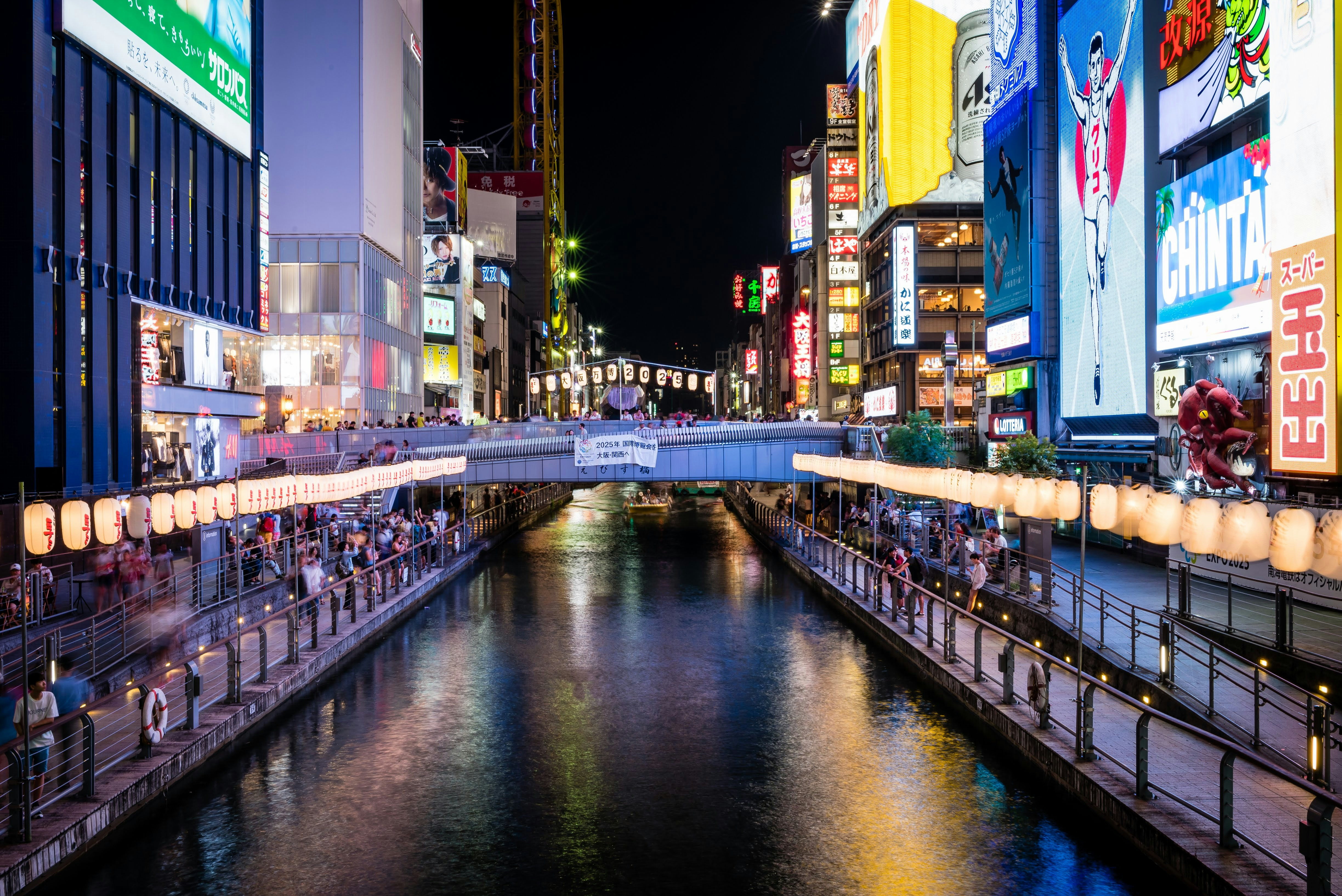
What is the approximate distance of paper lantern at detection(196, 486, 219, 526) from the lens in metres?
19.8

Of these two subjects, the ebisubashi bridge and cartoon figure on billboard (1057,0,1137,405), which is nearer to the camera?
cartoon figure on billboard (1057,0,1137,405)

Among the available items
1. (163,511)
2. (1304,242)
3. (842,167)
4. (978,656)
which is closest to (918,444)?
(1304,242)

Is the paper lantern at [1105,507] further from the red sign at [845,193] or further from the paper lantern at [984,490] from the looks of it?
the red sign at [845,193]

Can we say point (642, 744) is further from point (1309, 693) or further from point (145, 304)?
point (145, 304)

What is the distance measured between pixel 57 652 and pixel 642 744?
8.75 m

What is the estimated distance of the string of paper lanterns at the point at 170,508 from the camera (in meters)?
16.0

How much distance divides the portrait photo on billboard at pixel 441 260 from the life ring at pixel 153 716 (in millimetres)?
71929

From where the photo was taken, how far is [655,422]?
157 ft

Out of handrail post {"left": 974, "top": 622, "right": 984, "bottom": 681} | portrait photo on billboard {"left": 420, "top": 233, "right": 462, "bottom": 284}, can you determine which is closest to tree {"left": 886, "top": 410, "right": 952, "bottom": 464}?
handrail post {"left": 974, "top": 622, "right": 984, "bottom": 681}

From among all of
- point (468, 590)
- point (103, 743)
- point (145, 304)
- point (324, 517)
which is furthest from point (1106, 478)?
point (145, 304)

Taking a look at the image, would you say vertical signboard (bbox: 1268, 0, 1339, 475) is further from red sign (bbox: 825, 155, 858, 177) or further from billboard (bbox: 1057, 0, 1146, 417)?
red sign (bbox: 825, 155, 858, 177)

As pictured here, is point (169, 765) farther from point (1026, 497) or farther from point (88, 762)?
point (1026, 497)

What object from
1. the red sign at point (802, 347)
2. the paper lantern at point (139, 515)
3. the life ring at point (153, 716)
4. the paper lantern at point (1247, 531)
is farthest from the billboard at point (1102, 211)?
the red sign at point (802, 347)

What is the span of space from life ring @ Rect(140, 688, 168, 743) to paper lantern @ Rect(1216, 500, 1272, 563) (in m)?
13.5
